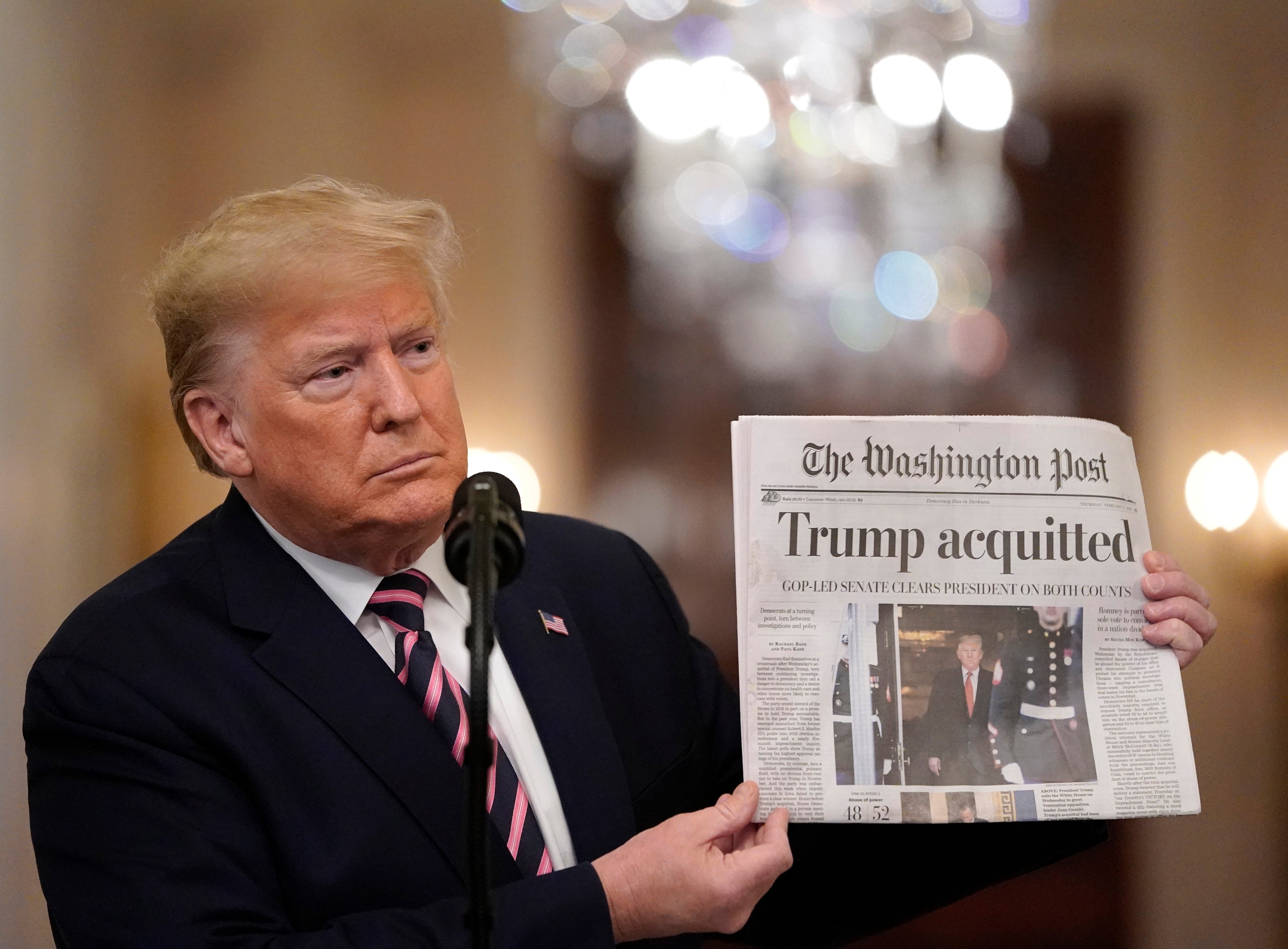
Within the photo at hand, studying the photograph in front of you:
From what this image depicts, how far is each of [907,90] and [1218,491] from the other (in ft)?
3.80

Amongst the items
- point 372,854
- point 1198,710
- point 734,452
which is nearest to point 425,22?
point 734,452

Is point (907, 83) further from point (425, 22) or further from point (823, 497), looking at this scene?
point (823, 497)

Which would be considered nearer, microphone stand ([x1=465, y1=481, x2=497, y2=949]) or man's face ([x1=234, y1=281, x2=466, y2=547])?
microphone stand ([x1=465, y1=481, x2=497, y2=949])

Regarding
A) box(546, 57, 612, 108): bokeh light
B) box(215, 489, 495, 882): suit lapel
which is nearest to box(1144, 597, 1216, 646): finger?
box(215, 489, 495, 882): suit lapel

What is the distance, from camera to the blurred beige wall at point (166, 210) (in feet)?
6.71

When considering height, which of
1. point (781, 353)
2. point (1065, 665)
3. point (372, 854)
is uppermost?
point (781, 353)

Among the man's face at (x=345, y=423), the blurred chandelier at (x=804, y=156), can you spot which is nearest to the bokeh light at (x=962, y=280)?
the blurred chandelier at (x=804, y=156)

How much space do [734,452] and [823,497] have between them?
10 cm

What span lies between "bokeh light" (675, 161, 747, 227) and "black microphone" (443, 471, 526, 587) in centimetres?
183

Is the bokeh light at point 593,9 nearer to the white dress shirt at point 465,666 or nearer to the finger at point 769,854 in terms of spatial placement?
the white dress shirt at point 465,666

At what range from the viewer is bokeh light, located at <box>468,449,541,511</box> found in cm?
232

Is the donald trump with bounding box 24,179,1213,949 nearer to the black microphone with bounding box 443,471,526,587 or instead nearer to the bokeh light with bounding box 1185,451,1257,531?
the black microphone with bounding box 443,471,526,587

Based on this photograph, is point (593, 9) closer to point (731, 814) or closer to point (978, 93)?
point (978, 93)

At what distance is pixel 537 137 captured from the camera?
2.39m
